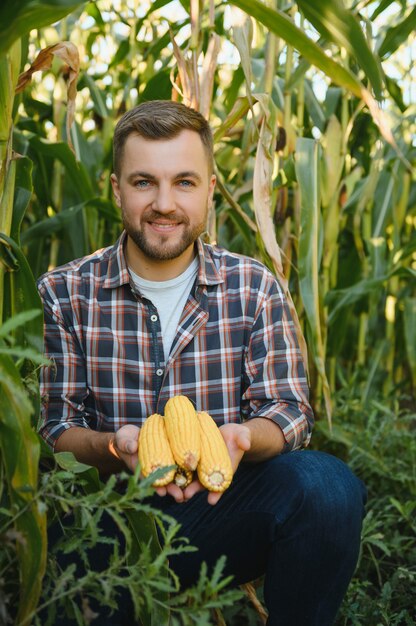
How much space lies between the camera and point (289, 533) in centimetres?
157

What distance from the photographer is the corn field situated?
1165mm

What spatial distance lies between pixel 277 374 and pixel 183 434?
1.51 ft

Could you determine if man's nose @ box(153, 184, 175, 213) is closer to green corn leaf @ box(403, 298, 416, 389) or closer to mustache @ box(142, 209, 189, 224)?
mustache @ box(142, 209, 189, 224)

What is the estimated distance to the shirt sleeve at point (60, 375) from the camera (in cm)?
172

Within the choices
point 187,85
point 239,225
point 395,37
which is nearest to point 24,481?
point 187,85

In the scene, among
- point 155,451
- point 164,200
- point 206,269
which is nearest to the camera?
point 155,451

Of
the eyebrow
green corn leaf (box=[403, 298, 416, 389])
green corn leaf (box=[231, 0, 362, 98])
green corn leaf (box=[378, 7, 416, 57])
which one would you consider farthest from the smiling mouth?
A: green corn leaf (box=[403, 298, 416, 389])

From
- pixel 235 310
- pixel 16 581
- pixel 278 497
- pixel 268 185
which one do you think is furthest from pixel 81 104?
pixel 16 581

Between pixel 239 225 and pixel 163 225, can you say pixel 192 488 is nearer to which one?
pixel 163 225

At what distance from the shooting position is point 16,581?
4.17 feet

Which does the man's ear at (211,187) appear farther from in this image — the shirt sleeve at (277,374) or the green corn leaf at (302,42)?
the green corn leaf at (302,42)

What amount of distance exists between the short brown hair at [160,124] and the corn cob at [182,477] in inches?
30.6

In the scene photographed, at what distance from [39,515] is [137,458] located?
0.94 ft

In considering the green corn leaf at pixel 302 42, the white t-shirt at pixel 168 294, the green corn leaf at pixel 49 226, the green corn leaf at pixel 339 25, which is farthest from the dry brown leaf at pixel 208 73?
the green corn leaf at pixel 339 25
